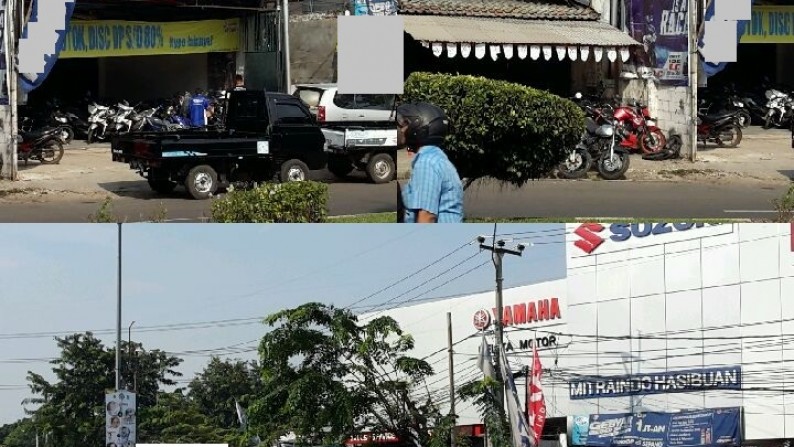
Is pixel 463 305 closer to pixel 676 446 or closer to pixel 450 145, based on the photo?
pixel 676 446

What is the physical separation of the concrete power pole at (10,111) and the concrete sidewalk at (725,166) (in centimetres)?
423

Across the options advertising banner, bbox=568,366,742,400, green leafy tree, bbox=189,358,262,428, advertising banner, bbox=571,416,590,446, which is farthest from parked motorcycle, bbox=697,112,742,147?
green leafy tree, bbox=189,358,262,428

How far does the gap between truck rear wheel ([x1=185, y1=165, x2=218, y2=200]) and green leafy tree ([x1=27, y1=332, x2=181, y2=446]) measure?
666 centimetres

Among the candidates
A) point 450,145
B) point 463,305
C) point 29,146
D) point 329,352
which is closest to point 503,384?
point 463,305

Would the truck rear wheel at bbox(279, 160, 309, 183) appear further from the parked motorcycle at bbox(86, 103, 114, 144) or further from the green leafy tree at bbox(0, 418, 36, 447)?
the green leafy tree at bbox(0, 418, 36, 447)

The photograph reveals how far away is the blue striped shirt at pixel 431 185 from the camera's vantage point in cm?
481

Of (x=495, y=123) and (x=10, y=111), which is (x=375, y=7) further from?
(x=495, y=123)

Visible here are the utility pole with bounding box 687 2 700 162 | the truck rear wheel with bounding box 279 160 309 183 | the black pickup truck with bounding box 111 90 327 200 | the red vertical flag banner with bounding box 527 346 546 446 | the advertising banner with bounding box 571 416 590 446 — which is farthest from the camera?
the utility pole with bounding box 687 2 700 162

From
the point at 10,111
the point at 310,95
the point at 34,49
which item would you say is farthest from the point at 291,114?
the point at 34,49

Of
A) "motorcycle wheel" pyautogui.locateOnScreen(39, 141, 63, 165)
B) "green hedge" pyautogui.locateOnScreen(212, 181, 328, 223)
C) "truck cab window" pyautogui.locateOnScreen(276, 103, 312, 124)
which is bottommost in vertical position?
"green hedge" pyautogui.locateOnScreen(212, 181, 328, 223)

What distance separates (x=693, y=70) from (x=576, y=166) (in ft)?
9.79

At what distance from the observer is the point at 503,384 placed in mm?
5621

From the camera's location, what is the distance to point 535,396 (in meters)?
5.73

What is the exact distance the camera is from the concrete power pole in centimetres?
1382
